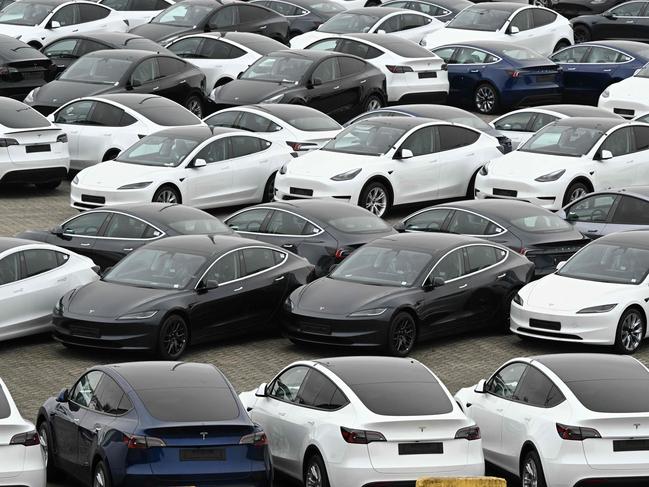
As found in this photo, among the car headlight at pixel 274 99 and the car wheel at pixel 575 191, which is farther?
the car headlight at pixel 274 99

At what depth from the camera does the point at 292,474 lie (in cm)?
1661

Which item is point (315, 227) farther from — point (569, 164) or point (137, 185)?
point (569, 164)

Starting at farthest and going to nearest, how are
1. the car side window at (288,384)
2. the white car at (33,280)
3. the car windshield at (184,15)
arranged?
the car windshield at (184,15) → the white car at (33,280) → the car side window at (288,384)

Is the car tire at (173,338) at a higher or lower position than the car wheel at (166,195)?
higher

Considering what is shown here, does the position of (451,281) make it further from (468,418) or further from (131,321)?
(468,418)

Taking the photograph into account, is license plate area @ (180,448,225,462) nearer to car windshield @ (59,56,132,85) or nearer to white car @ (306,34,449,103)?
car windshield @ (59,56,132,85)

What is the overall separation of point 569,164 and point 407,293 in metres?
8.21

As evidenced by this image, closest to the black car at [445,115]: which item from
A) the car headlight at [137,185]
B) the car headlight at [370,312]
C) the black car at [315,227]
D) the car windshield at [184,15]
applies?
the car headlight at [137,185]

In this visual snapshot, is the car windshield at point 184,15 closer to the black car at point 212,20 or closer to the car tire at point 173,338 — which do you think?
the black car at point 212,20

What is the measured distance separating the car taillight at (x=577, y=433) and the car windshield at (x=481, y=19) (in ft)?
85.9

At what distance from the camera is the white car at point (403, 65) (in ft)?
121

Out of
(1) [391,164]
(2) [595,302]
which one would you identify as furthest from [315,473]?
(1) [391,164]

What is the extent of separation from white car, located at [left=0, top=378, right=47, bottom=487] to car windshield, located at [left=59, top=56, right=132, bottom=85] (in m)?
19.8

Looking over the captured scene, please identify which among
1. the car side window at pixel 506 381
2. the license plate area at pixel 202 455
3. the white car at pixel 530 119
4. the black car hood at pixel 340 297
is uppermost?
the license plate area at pixel 202 455
